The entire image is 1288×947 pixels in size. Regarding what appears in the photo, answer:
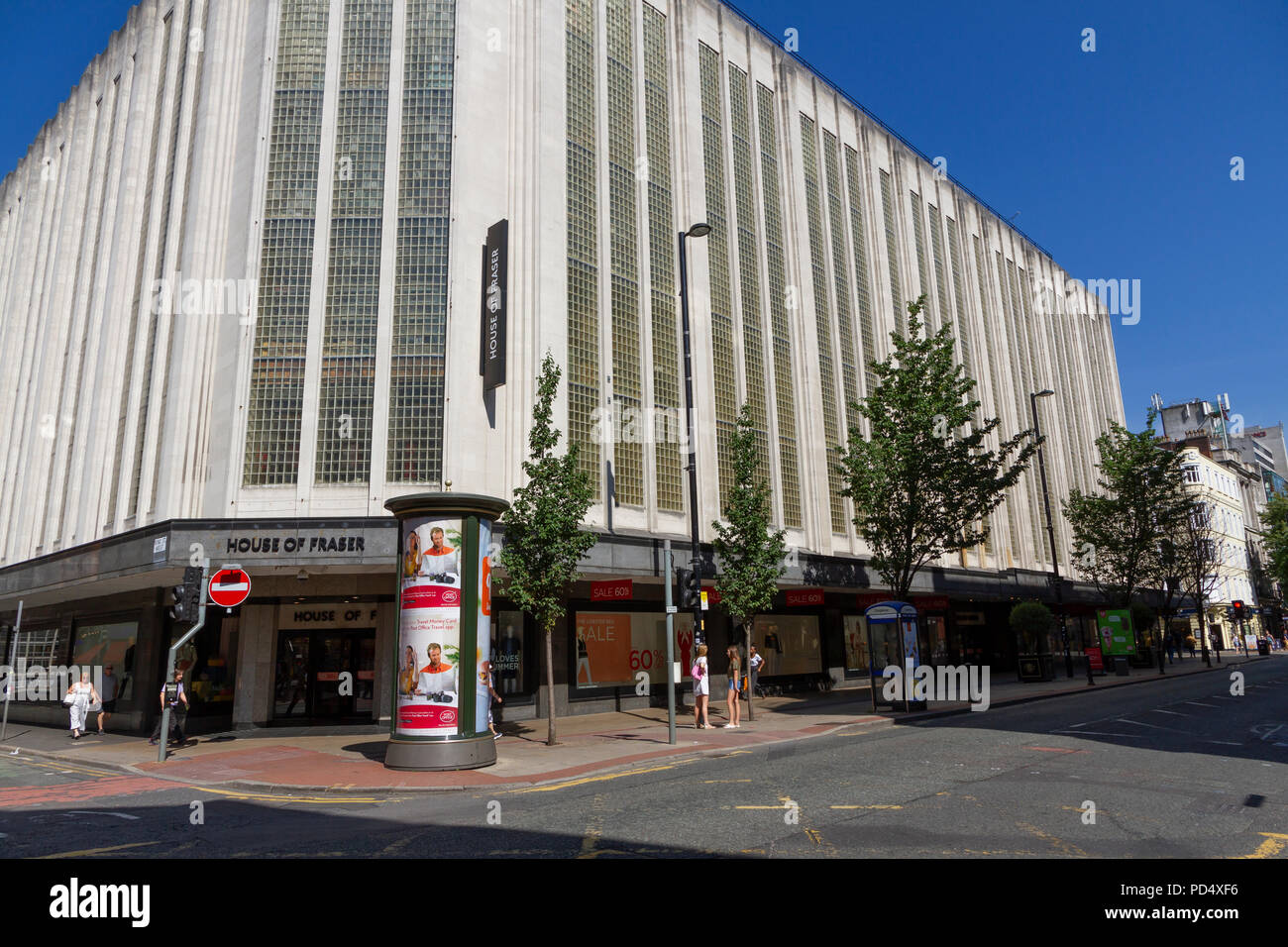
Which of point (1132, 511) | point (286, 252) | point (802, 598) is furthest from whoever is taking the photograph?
point (1132, 511)

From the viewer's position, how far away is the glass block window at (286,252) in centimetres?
2019

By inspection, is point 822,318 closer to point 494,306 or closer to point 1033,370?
point 494,306

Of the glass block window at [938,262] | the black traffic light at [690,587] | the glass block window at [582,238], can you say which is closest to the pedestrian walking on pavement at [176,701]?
the glass block window at [582,238]

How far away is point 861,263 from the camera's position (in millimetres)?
36656

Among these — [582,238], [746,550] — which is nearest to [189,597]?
[746,550]

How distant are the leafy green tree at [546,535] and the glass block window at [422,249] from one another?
3681 millimetres

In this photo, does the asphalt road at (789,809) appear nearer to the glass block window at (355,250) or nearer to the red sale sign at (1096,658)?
the glass block window at (355,250)

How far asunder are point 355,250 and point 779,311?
54.8ft

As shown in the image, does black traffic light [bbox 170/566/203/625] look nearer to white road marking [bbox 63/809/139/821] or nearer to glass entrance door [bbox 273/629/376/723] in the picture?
glass entrance door [bbox 273/629/376/723]

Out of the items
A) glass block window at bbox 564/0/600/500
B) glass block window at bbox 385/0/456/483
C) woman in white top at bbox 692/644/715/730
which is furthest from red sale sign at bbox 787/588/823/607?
glass block window at bbox 385/0/456/483

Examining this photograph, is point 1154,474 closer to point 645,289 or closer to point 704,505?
point 704,505

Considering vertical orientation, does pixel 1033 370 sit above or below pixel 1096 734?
above
